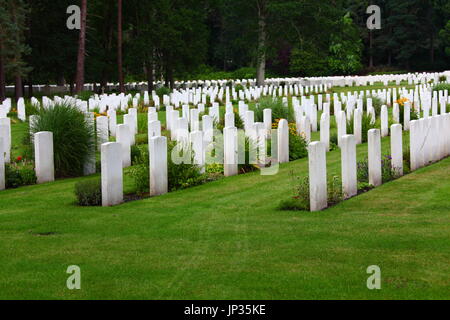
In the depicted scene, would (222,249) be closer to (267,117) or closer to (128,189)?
(128,189)

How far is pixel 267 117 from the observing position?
19500 millimetres

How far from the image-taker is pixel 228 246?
7910 millimetres

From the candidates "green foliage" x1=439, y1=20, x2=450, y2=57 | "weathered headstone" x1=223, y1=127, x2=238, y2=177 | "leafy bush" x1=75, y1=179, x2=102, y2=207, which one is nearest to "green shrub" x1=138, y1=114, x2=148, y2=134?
"weathered headstone" x1=223, y1=127, x2=238, y2=177

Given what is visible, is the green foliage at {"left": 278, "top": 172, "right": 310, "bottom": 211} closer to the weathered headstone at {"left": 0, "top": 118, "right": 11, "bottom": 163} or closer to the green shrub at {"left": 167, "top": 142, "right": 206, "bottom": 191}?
the green shrub at {"left": 167, "top": 142, "right": 206, "bottom": 191}

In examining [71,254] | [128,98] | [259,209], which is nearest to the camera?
[71,254]

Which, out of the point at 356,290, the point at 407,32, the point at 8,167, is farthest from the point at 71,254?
the point at 407,32

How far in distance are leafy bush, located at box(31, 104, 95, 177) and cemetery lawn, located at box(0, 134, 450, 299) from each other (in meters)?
2.14

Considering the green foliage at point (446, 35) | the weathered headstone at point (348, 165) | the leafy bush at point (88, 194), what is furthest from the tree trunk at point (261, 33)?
the leafy bush at point (88, 194)

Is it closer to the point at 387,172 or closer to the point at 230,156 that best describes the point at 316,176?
the point at 387,172

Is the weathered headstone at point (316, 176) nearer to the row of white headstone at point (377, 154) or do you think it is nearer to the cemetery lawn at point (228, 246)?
the row of white headstone at point (377, 154)

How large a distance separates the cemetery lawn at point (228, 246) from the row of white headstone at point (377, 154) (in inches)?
11.9

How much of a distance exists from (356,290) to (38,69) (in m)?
39.3

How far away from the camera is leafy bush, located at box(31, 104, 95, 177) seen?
1355 centimetres

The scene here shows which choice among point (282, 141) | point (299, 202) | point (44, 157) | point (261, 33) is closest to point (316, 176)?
point (299, 202)
